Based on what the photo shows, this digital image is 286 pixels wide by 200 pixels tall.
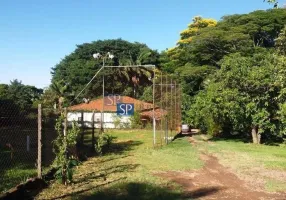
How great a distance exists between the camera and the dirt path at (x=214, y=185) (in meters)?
9.02

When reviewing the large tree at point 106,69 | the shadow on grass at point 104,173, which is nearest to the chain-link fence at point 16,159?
the shadow on grass at point 104,173

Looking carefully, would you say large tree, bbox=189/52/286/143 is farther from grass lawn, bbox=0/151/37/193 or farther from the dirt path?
grass lawn, bbox=0/151/37/193

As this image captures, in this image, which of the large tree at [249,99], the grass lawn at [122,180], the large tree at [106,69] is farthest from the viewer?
the large tree at [106,69]

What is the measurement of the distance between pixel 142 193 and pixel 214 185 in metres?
2.43

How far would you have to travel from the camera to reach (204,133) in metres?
39.4

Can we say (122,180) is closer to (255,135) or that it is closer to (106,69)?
(255,135)

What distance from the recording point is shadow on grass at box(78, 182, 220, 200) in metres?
8.33

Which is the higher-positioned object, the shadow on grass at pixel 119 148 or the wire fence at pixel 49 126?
the wire fence at pixel 49 126

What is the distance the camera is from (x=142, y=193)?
8.83m

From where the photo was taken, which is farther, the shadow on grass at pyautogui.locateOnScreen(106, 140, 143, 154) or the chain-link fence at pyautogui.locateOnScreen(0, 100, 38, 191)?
the shadow on grass at pyautogui.locateOnScreen(106, 140, 143, 154)

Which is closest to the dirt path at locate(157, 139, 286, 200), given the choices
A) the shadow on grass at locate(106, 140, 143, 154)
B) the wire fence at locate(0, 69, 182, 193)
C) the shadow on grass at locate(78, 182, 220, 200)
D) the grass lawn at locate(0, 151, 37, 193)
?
the shadow on grass at locate(78, 182, 220, 200)

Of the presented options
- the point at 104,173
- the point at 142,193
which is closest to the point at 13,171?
the point at 104,173

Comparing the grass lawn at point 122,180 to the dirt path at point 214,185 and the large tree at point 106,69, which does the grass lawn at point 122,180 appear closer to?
the dirt path at point 214,185

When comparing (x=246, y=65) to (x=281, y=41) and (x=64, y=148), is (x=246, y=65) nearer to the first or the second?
(x=281, y=41)
